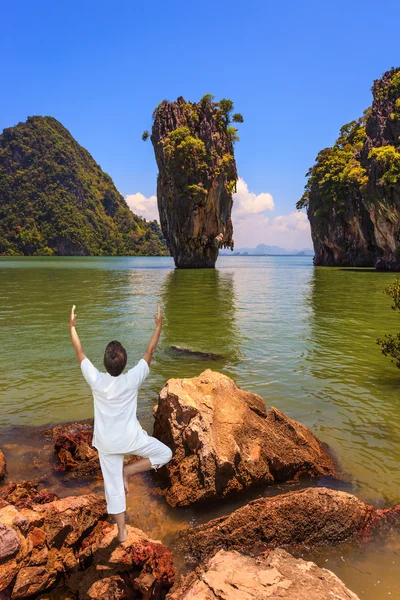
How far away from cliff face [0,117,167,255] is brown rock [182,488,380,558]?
147371 mm

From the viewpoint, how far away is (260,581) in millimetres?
3143

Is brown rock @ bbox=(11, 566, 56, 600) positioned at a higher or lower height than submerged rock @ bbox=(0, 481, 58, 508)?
higher

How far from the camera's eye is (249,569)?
10.9 feet

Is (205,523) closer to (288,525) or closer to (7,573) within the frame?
(288,525)

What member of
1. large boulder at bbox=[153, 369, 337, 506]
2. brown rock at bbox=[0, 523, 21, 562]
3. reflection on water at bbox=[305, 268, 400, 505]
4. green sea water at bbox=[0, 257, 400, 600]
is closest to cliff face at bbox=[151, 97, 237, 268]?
green sea water at bbox=[0, 257, 400, 600]

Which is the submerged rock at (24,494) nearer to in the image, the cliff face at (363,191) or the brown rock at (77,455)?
the brown rock at (77,455)

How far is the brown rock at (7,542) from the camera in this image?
10.0ft

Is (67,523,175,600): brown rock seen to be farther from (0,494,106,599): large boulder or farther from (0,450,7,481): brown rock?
(0,450,7,481): brown rock

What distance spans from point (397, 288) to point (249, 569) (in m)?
7.61

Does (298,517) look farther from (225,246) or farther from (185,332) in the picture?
(225,246)

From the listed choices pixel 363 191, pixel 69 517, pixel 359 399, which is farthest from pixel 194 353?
pixel 363 191

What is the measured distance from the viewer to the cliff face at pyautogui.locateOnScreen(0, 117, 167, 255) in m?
145

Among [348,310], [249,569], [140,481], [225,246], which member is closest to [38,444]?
[140,481]

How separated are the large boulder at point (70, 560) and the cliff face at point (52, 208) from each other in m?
147
